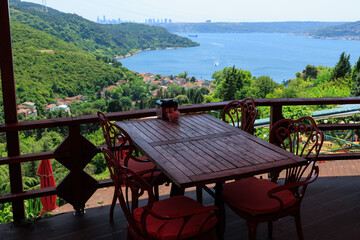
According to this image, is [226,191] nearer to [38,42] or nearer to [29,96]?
[29,96]

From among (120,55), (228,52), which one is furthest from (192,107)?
(228,52)

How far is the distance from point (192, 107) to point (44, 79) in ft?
56.8

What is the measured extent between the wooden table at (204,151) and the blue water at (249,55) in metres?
23.8

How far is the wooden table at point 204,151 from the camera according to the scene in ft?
5.41

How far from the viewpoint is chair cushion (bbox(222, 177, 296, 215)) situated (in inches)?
71.1

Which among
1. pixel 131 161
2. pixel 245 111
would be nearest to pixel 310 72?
pixel 245 111

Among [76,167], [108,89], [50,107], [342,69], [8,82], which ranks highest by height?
[8,82]

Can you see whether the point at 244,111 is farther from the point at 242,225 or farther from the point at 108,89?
the point at 108,89

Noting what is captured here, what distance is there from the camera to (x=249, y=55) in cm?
4331

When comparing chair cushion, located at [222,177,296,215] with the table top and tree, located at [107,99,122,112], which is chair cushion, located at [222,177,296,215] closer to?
the table top

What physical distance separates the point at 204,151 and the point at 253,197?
362 millimetres

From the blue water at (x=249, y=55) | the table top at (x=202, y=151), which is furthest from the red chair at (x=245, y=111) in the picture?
the blue water at (x=249, y=55)

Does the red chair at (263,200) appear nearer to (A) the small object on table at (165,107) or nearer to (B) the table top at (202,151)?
(B) the table top at (202,151)

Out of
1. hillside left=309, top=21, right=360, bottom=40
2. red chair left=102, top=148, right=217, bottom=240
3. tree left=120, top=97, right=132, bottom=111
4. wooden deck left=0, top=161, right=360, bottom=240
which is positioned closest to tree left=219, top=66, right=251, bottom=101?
hillside left=309, top=21, right=360, bottom=40
